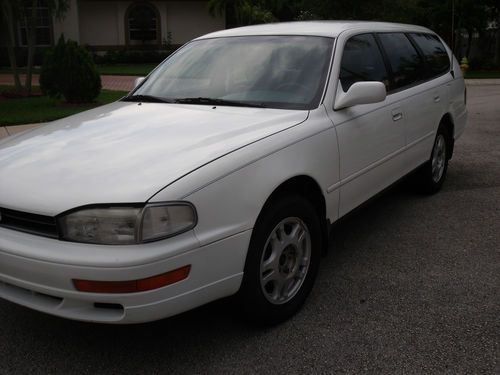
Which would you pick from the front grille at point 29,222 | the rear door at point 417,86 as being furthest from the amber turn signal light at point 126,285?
the rear door at point 417,86

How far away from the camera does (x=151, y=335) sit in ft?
10.2

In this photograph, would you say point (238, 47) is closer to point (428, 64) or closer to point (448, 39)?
point (428, 64)

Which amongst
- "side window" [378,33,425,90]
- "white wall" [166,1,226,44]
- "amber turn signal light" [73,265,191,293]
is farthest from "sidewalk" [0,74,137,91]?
"amber turn signal light" [73,265,191,293]

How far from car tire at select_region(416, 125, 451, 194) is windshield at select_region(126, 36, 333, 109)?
2.02m

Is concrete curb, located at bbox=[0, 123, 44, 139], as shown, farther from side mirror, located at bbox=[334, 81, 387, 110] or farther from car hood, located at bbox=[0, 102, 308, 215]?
side mirror, located at bbox=[334, 81, 387, 110]

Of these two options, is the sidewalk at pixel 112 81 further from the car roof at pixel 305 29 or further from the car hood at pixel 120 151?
the car hood at pixel 120 151

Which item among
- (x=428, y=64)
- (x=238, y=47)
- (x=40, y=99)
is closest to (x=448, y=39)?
(x=40, y=99)

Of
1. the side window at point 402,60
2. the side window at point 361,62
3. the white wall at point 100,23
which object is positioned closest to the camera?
the side window at point 361,62

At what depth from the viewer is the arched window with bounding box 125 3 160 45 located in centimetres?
3002

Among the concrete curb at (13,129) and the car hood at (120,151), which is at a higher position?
the car hood at (120,151)

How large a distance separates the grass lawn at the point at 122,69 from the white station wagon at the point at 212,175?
19.1m

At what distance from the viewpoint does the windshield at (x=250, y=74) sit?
3664mm

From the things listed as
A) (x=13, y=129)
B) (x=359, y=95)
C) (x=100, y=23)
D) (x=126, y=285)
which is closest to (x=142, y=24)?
(x=100, y=23)

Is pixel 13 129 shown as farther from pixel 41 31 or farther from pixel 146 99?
pixel 41 31
